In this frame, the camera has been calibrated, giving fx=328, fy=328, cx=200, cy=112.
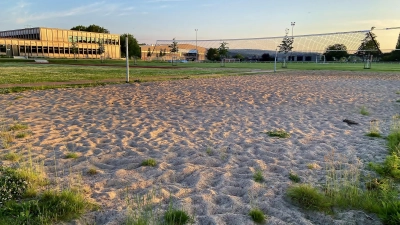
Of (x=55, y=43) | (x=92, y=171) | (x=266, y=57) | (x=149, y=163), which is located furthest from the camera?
(x=266, y=57)

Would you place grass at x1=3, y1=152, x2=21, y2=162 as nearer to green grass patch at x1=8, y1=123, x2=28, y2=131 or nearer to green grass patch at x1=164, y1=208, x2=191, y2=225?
green grass patch at x1=8, y1=123, x2=28, y2=131

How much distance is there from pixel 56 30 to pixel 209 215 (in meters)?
91.7

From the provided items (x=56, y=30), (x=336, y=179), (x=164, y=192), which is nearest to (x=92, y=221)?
(x=164, y=192)

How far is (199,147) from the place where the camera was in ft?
18.4

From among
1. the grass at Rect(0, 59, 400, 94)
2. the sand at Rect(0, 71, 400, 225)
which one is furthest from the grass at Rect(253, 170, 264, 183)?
the grass at Rect(0, 59, 400, 94)

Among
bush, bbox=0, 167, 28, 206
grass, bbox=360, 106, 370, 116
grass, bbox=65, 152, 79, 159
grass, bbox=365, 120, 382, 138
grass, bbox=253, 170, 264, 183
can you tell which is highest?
grass, bbox=360, 106, 370, 116

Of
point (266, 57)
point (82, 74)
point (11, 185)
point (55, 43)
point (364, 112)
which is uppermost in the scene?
point (55, 43)

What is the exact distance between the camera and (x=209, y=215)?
3197 millimetres

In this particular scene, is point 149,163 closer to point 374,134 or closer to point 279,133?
point 279,133

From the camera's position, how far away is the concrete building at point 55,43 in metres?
75.8

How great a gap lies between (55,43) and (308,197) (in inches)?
3563

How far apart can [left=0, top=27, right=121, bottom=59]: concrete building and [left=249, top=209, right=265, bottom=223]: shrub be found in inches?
3142

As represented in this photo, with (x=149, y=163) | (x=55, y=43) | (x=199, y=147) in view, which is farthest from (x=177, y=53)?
(x=149, y=163)

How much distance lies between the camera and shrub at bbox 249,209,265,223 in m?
3.10
